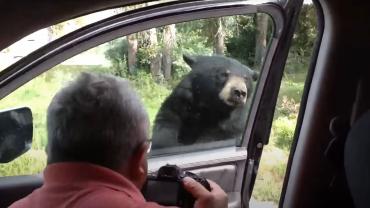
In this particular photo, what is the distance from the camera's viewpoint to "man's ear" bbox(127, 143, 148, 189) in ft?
5.30

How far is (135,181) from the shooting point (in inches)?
64.8

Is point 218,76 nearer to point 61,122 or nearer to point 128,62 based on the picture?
point 128,62

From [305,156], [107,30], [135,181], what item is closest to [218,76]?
[305,156]

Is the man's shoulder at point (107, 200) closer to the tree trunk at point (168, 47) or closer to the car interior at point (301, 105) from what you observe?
the car interior at point (301, 105)

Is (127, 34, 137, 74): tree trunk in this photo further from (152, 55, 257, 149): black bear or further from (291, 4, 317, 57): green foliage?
(291, 4, 317, 57): green foliage

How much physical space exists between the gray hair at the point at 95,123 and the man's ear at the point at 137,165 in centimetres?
2

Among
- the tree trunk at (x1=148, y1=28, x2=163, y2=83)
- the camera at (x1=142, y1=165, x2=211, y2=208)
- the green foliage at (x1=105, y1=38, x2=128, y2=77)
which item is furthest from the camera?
the tree trunk at (x1=148, y1=28, x2=163, y2=83)

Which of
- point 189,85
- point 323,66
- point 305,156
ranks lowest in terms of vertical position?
point 305,156

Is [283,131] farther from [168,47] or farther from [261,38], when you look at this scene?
[168,47]

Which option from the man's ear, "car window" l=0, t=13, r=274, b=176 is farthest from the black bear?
the man's ear

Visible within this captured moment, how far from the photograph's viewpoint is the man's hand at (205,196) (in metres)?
1.83

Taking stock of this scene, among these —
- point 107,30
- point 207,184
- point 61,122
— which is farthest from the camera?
point 107,30

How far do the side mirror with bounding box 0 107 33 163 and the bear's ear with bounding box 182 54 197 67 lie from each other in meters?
0.82

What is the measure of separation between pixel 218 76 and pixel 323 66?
46 centimetres
